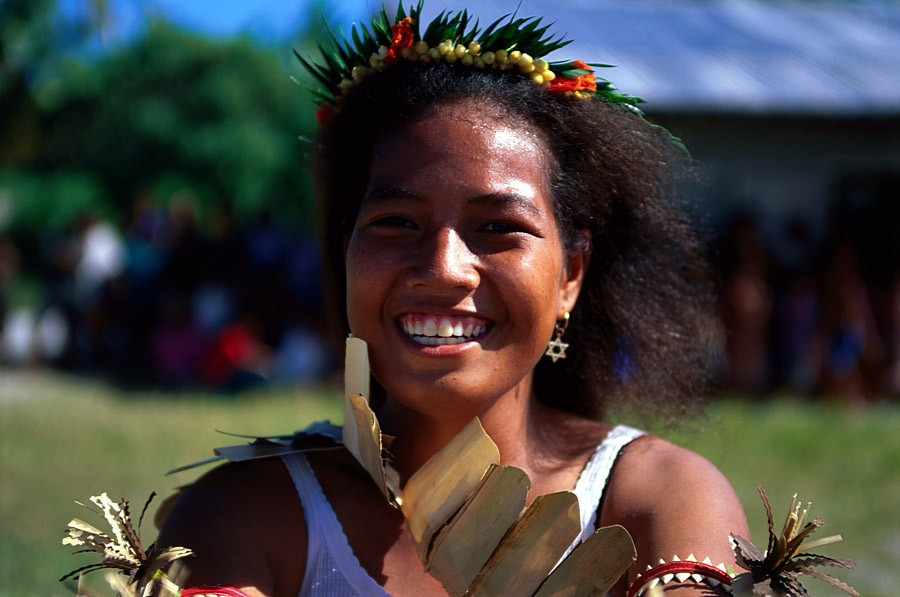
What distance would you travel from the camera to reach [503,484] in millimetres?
A: 1650

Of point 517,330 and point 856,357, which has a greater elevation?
point 517,330

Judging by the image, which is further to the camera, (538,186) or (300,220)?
(300,220)

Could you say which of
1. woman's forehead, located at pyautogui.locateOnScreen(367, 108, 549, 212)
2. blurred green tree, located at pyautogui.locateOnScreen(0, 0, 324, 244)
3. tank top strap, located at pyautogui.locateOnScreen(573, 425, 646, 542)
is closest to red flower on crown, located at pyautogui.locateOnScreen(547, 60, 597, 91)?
woman's forehead, located at pyautogui.locateOnScreen(367, 108, 549, 212)

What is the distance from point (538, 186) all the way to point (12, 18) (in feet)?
68.5

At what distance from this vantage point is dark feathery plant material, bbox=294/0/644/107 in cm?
201

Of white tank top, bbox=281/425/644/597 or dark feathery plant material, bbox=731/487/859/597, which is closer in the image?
dark feathery plant material, bbox=731/487/859/597

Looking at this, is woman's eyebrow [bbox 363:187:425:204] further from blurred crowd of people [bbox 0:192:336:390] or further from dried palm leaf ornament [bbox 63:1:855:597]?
blurred crowd of people [bbox 0:192:336:390]

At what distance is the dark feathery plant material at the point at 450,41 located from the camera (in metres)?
2.01

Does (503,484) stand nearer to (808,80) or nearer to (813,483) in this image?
(813,483)

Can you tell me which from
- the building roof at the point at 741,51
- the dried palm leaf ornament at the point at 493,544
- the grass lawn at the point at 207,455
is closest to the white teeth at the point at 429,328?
the dried palm leaf ornament at the point at 493,544

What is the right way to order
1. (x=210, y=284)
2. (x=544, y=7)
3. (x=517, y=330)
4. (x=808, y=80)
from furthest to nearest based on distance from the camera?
1. (x=544, y=7)
2. (x=808, y=80)
3. (x=210, y=284)
4. (x=517, y=330)

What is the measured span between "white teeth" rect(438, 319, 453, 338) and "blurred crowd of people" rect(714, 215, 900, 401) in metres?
6.78

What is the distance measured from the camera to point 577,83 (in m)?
2.06

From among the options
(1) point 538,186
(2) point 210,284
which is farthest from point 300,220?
(1) point 538,186
